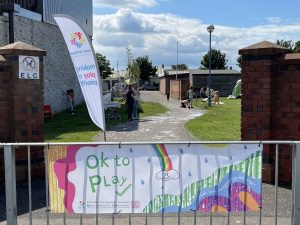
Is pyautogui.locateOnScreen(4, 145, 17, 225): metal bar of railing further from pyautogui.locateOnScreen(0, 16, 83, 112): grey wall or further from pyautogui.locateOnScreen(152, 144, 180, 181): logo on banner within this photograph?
pyautogui.locateOnScreen(0, 16, 83, 112): grey wall

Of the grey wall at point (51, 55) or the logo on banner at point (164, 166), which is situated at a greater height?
the grey wall at point (51, 55)

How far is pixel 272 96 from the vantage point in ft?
26.0

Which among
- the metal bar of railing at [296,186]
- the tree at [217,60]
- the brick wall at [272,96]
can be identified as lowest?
the metal bar of railing at [296,186]

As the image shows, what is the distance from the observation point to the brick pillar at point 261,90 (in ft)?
25.7

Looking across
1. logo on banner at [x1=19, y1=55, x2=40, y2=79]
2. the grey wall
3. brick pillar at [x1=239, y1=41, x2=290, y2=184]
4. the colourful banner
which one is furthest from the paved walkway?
the colourful banner

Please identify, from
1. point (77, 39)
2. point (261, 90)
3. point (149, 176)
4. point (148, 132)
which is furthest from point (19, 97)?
point (148, 132)

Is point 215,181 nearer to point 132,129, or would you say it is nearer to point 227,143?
point 227,143

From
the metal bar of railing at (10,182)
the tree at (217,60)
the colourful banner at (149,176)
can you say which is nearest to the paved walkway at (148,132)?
the colourful banner at (149,176)

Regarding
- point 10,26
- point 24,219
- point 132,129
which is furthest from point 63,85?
point 24,219

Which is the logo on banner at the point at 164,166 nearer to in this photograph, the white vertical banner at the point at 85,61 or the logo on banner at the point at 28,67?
the white vertical banner at the point at 85,61

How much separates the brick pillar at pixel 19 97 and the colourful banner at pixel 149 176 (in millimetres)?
3512

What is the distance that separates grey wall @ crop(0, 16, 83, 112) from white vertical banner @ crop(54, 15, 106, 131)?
11940 millimetres

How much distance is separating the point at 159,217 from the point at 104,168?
1.55 meters

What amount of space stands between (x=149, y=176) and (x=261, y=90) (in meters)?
3.95
